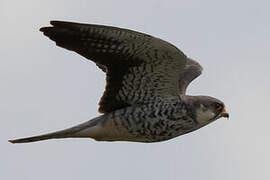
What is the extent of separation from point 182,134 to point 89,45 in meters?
1.90

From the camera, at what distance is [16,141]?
12867mm

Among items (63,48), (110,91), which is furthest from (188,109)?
(63,48)

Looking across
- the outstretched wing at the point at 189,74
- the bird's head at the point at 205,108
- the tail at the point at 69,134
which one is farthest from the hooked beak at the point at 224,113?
the tail at the point at 69,134

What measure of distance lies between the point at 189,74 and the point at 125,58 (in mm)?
1970

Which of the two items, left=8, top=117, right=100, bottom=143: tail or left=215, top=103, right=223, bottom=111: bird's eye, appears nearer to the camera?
left=8, top=117, right=100, bottom=143: tail

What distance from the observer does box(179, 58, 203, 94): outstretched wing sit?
13945 millimetres

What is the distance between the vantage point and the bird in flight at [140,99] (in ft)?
41.2

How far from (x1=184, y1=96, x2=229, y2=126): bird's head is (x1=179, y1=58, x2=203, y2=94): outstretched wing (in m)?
0.51

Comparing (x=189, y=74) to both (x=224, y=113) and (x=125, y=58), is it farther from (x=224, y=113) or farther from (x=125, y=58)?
(x=125, y=58)

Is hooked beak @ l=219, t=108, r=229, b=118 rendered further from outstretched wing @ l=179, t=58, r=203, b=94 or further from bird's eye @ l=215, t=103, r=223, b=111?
outstretched wing @ l=179, t=58, r=203, b=94

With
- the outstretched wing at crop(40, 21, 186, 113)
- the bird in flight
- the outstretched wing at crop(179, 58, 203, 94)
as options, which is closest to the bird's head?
the bird in flight

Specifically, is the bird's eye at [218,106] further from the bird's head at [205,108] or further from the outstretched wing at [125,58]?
the outstretched wing at [125,58]

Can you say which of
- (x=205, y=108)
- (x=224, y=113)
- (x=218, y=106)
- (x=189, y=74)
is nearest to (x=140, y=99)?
(x=205, y=108)

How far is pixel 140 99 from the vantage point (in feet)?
43.2
